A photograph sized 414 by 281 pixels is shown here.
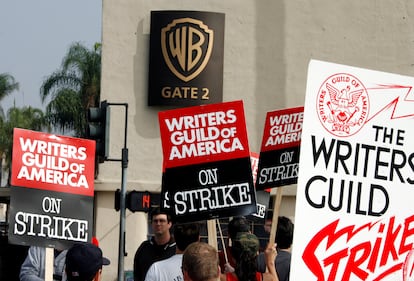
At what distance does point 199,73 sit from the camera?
24422 millimetres

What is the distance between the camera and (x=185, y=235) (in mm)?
7926

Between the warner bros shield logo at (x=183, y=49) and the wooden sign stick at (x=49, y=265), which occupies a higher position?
the warner bros shield logo at (x=183, y=49)

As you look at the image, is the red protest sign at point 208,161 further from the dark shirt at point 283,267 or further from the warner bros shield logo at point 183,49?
the warner bros shield logo at point 183,49

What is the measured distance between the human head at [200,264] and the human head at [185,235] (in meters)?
2.29

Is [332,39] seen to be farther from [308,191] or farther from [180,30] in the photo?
[308,191]

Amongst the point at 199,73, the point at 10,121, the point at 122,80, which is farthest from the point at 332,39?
the point at 10,121

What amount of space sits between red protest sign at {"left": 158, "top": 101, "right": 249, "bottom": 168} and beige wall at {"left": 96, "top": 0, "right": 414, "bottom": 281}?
15.2m

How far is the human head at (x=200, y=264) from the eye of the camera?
5.44 meters

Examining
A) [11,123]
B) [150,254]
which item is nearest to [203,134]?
[150,254]

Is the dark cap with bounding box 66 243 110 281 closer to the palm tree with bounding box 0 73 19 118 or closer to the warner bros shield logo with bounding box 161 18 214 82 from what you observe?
the warner bros shield logo with bounding box 161 18 214 82

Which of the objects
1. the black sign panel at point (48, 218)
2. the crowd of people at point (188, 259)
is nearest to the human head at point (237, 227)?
the crowd of people at point (188, 259)

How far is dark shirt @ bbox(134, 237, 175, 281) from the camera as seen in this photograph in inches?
380

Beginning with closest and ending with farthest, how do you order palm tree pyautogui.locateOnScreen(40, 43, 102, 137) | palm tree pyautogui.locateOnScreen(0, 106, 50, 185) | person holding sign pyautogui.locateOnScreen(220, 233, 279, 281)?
person holding sign pyautogui.locateOnScreen(220, 233, 279, 281), palm tree pyautogui.locateOnScreen(40, 43, 102, 137), palm tree pyautogui.locateOnScreen(0, 106, 50, 185)

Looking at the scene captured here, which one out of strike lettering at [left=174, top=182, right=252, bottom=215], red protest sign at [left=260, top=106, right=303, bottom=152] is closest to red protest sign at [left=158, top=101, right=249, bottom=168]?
strike lettering at [left=174, top=182, right=252, bottom=215]
